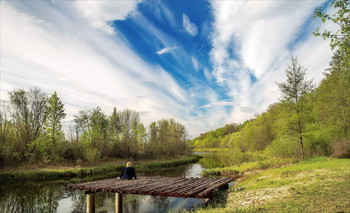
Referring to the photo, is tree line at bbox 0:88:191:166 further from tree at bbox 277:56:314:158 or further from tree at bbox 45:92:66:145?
tree at bbox 277:56:314:158

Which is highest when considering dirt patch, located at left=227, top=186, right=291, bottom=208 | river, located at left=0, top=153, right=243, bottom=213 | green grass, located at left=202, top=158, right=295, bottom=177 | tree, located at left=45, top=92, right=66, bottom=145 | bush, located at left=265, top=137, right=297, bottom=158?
tree, located at left=45, top=92, right=66, bottom=145

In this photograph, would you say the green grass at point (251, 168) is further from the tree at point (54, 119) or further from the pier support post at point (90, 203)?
the tree at point (54, 119)

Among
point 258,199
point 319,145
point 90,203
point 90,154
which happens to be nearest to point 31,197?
point 90,203

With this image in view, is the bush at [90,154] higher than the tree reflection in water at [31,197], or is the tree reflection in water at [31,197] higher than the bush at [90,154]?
the bush at [90,154]

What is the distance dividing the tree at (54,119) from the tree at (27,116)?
34.8 inches

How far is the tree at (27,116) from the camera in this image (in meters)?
33.0

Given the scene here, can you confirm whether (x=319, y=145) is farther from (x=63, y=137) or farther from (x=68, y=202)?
(x=63, y=137)

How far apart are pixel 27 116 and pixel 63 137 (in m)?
6.96

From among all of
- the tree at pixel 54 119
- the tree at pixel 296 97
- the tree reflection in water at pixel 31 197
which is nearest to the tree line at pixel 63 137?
the tree at pixel 54 119

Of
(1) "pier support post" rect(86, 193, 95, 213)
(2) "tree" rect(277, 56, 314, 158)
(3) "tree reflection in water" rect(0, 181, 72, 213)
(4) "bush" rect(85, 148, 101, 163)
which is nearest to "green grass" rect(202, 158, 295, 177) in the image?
(2) "tree" rect(277, 56, 314, 158)

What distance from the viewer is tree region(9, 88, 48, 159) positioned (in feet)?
108

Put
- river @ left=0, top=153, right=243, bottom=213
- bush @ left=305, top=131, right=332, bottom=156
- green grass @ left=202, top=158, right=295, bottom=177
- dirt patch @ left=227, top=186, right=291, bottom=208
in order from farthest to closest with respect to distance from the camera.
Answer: bush @ left=305, top=131, right=332, bottom=156
green grass @ left=202, top=158, right=295, bottom=177
river @ left=0, top=153, right=243, bottom=213
dirt patch @ left=227, top=186, right=291, bottom=208

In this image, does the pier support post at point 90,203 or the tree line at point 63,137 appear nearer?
the pier support post at point 90,203

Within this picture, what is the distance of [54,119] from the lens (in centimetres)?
3731
